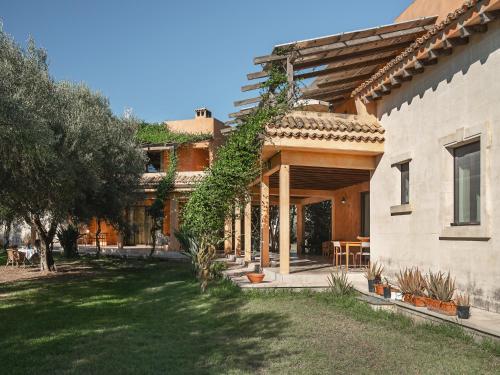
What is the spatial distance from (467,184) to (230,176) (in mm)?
4943

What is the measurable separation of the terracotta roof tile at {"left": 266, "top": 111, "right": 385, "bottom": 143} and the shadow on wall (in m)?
0.59

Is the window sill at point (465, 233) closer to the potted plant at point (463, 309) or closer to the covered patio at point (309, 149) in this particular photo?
the potted plant at point (463, 309)

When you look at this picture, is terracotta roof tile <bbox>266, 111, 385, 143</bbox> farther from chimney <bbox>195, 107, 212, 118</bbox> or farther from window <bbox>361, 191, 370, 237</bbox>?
chimney <bbox>195, 107, 212, 118</bbox>

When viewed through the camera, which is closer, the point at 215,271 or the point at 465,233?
the point at 465,233

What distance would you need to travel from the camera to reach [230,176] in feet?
33.7

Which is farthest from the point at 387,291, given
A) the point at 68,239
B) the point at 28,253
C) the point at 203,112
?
the point at 203,112

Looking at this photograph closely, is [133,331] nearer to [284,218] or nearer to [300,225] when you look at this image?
[284,218]

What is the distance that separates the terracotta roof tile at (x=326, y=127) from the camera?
390 inches

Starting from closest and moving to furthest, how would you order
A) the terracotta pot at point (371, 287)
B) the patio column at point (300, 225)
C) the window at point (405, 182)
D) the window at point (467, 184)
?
1. the window at point (467, 184)
2. the terracotta pot at point (371, 287)
3. the window at point (405, 182)
4. the patio column at point (300, 225)

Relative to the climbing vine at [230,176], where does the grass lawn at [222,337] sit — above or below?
below

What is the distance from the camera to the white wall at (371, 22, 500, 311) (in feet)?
22.0

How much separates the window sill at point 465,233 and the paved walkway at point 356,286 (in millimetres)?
1105

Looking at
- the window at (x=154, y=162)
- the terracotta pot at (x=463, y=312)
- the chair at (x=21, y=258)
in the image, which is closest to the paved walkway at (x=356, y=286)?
the terracotta pot at (x=463, y=312)

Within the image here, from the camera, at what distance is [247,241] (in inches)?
555
